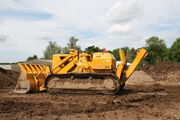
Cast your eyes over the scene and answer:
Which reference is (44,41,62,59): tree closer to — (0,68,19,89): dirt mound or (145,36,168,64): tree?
(145,36,168,64): tree

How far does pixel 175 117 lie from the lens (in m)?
6.50

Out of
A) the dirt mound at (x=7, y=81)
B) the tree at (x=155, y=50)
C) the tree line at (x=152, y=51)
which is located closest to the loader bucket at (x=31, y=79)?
the dirt mound at (x=7, y=81)

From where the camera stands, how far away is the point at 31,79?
11.9 meters

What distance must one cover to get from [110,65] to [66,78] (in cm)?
241

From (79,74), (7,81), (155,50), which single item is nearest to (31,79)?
(79,74)

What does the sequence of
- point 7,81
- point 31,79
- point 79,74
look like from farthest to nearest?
point 7,81 → point 31,79 → point 79,74

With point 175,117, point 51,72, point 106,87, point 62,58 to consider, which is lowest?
point 175,117

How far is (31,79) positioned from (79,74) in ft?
8.83

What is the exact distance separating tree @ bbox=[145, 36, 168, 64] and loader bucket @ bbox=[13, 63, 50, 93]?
69420 mm

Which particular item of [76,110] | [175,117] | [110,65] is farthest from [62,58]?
[175,117]

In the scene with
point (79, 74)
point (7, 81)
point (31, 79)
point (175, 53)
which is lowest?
point (7, 81)

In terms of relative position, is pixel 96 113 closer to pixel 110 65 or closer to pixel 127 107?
pixel 127 107

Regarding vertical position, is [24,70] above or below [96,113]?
above

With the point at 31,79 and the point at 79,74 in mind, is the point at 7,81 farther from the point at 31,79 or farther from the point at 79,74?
the point at 79,74
